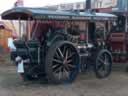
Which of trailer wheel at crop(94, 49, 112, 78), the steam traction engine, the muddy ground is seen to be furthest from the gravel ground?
the steam traction engine

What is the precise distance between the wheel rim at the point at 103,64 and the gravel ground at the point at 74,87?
10.4 inches

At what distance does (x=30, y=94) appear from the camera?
10.4 m

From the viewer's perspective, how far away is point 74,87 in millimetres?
11375

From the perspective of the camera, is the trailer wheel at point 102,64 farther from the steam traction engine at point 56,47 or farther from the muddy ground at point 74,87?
the muddy ground at point 74,87

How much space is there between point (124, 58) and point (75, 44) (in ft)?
10.9

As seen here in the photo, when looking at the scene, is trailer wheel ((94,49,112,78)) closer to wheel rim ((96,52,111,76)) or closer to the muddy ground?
wheel rim ((96,52,111,76))

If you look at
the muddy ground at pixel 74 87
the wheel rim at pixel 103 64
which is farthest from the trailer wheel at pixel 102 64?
the muddy ground at pixel 74 87

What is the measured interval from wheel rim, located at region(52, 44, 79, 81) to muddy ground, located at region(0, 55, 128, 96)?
1.04ft

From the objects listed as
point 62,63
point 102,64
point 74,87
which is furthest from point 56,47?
point 102,64

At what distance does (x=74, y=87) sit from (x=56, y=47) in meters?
1.22

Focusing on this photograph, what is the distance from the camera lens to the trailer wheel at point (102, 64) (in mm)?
12945

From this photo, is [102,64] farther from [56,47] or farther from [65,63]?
[56,47]

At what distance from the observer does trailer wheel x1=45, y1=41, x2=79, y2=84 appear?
37.2ft

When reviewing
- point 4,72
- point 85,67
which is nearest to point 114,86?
point 85,67
